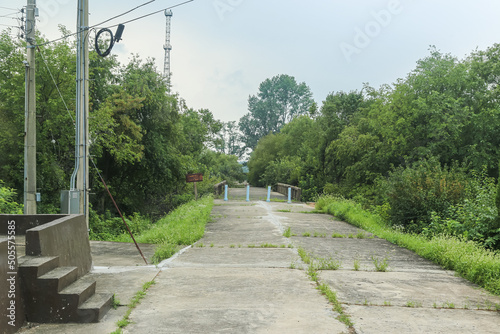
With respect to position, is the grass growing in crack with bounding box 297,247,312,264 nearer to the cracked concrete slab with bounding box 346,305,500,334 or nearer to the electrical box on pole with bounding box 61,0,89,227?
the cracked concrete slab with bounding box 346,305,500,334

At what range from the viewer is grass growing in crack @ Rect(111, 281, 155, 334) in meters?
4.81

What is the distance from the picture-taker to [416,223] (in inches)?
513

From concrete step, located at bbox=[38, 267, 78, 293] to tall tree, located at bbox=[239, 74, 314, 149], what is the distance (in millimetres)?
89662

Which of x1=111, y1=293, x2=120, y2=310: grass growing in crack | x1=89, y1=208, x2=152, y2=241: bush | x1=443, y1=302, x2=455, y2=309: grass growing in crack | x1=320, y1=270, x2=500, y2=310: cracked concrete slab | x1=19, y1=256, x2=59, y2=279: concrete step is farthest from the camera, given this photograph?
x1=89, y1=208, x2=152, y2=241: bush

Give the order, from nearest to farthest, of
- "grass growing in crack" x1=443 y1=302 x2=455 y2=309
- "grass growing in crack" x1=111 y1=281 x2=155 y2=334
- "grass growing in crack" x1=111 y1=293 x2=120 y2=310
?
"grass growing in crack" x1=111 y1=281 x2=155 y2=334, "grass growing in crack" x1=111 y1=293 x2=120 y2=310, "grass growing in crack" x1=443 y1=302 x2=455 y2=309

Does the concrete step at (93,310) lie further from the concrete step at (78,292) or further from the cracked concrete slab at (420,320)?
the cracked concrete slab at (420,320)

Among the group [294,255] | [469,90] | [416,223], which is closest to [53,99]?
[294,255]

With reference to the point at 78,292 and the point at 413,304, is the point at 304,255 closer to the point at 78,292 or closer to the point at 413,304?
the point at 413,304

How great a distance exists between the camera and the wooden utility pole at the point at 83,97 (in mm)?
8258

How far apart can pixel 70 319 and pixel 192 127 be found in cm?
3053

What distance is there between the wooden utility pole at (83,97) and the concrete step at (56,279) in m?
3.39

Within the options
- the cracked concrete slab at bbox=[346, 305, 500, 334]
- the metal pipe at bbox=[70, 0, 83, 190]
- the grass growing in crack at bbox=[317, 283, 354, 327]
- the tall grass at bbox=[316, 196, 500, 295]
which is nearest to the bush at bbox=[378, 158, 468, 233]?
the tall grass at bbox=[316, 196, 500, 295]

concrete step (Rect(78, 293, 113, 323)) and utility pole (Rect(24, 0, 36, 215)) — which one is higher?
utility pole (Rect(24, 0, 36, 215))

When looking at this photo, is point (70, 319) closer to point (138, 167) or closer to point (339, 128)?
point (138, 167)
